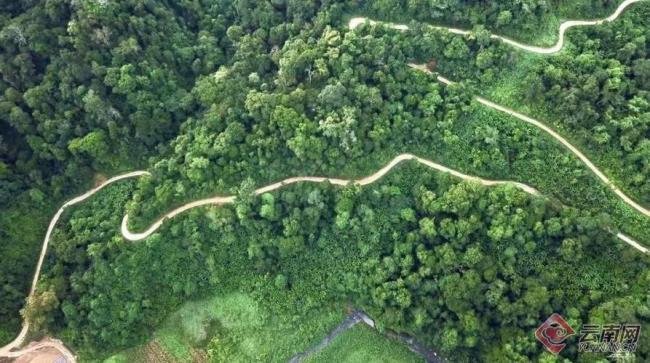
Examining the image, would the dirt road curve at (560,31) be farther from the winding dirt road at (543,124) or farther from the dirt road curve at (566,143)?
the dirt road curve at (566,143)

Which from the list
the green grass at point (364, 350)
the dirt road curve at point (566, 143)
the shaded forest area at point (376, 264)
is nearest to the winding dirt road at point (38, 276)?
the shaded forest area at point (376, 264)

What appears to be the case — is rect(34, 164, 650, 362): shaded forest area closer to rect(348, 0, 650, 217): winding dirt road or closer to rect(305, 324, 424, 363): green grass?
rect(305, 324, 424, 363): green grass

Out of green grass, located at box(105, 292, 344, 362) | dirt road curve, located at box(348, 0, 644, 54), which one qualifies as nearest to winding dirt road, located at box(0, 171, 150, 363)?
green grass, located at box(105, 292, 344, 362)

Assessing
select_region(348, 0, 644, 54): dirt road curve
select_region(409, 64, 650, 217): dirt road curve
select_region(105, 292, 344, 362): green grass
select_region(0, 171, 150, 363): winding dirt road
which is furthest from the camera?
select_region(348, 0, 644, 54): dirt road curve

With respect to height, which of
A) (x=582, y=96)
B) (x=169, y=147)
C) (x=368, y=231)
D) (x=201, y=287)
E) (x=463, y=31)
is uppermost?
(x=463, y=31)

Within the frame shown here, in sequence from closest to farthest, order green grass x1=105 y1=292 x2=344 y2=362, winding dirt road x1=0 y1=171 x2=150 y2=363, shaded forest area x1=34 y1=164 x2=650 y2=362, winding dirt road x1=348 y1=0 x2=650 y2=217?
1. shaded forest area x1=34 y1=164 x2=650 y2=362
2. winding dirt road x1=348 y1=0 x2=650 y2=217
3. winding dirt road x1=0 y1=171 x2=150 y2=363
4. green grass x1=105 y1=292 x2=344 y2=362

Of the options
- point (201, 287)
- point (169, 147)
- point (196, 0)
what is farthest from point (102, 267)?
point (196, 0)

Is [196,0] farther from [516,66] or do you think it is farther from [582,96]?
[582,96]
